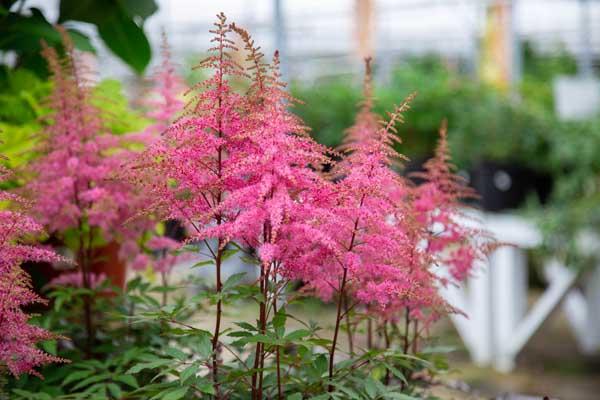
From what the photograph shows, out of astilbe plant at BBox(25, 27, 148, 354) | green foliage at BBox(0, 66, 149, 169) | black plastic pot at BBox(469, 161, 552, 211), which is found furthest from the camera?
black plastic pot at BBox(469, 161, 552, 211)

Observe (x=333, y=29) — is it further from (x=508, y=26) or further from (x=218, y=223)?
(x=218, y=223)

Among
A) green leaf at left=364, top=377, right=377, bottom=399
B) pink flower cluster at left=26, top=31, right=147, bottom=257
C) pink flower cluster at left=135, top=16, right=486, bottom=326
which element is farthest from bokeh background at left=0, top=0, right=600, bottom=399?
pink flower cluster at left=135, top=16, right=486, bottom=326

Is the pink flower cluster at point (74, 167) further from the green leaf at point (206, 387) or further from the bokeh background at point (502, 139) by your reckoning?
the green leaf at point (206, 387)

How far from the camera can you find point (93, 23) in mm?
2133

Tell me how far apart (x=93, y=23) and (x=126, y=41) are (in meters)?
0.09

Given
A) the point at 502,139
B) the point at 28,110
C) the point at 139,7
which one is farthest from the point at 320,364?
the point at 502,139

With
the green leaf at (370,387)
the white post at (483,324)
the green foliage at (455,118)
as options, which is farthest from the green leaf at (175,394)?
the white post at (483,324)

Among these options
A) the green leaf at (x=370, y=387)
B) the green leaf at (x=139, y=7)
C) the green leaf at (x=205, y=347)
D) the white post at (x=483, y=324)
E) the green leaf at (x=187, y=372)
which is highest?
the green leaf at (x=139, y=7)

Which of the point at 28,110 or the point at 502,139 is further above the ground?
the point at 28,110

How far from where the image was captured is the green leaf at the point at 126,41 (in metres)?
2.16

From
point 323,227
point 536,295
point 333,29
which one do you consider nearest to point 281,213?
point 323,227

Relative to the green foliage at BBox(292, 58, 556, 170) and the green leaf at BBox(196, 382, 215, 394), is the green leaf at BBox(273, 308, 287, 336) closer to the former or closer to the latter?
the green leaf at BBox(196, 382, 215, 394)

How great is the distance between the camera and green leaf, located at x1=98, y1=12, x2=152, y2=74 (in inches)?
85.0

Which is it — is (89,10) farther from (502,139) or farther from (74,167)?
(502,139)
